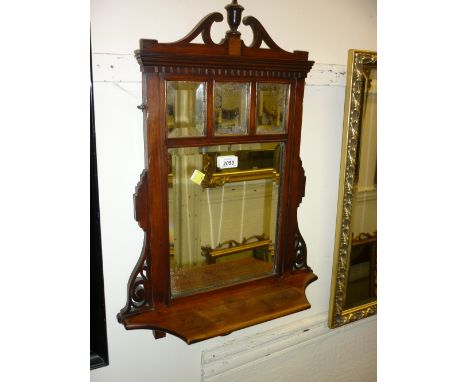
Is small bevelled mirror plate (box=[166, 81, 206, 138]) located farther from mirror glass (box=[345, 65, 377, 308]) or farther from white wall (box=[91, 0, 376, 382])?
mirror glass (box=[345, 65, 377, 308])

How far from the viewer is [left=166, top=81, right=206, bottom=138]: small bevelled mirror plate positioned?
3.13ft

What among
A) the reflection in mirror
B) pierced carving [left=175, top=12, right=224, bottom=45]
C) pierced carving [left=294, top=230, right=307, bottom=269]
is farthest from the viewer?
pierced carving [left=294, top=230, right=307, bottom=269]

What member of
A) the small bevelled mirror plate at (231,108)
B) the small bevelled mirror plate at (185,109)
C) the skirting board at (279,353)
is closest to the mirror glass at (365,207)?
the skirting board at (279,353)

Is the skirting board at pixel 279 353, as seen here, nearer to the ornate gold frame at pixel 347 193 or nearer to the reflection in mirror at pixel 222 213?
the ornate gold frame at pixel 347 193

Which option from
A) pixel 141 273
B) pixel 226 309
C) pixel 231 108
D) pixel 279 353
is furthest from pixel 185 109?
pixel 279 353

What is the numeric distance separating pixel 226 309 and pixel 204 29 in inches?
32.8

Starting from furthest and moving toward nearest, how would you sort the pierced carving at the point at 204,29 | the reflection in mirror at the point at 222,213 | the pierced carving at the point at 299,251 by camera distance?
the pierced carving at the point at 299,251, the reflection in mirror at the point at 222,213, the pierced carving at the point at 204,29

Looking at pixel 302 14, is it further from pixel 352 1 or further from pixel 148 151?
pixel 148 151

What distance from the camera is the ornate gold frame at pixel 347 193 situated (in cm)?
130

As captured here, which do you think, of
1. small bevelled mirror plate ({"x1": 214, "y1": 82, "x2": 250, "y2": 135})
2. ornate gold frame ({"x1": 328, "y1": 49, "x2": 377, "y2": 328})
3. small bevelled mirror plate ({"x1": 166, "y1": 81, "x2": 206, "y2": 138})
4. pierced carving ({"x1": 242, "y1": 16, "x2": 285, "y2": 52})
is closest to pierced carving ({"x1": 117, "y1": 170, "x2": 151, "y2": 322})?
small bevelled mirror plate ({"x1": 166, "y1": 81, "x2": 206, "y2": 138})

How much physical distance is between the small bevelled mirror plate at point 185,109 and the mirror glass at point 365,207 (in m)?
0.68

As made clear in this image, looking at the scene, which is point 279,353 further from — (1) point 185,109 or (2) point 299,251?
(1) point 185,109

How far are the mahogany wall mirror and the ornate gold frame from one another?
27 centimetres

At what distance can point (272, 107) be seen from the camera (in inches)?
43.8
